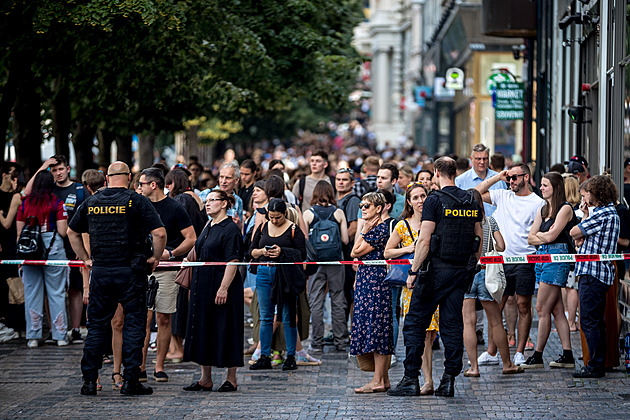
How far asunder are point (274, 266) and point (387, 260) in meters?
1.38

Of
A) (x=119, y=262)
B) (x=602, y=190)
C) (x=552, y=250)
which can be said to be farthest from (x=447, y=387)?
(x=119, y=262)

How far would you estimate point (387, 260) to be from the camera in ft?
31.4

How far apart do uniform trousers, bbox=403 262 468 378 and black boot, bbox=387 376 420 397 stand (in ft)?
0.38

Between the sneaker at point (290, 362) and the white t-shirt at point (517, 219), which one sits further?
the sneaker at point (290, 362)

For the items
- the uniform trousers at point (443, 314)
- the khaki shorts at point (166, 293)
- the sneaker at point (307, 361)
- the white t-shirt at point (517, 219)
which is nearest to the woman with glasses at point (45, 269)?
the khaki shorts at point (166, 293)

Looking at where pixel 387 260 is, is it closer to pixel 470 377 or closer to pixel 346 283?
pixel 470 377

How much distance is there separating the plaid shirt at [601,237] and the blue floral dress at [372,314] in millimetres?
1754

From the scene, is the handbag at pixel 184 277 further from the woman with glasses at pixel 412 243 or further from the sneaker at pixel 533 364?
the sneaker at pixel 533 364

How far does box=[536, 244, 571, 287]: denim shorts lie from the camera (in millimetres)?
10062

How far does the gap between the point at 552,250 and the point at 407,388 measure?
213 cm

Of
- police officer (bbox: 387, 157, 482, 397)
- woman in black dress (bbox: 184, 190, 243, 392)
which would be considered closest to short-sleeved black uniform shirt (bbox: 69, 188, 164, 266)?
woman in black dress (bbox: 184, 190, 243, 392)

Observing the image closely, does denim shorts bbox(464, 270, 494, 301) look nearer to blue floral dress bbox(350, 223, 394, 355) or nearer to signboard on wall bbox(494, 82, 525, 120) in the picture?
blue floral dress bbox(350, 223, 394, 355)

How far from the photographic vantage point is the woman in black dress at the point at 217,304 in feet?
30.7

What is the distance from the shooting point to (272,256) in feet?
33.4
